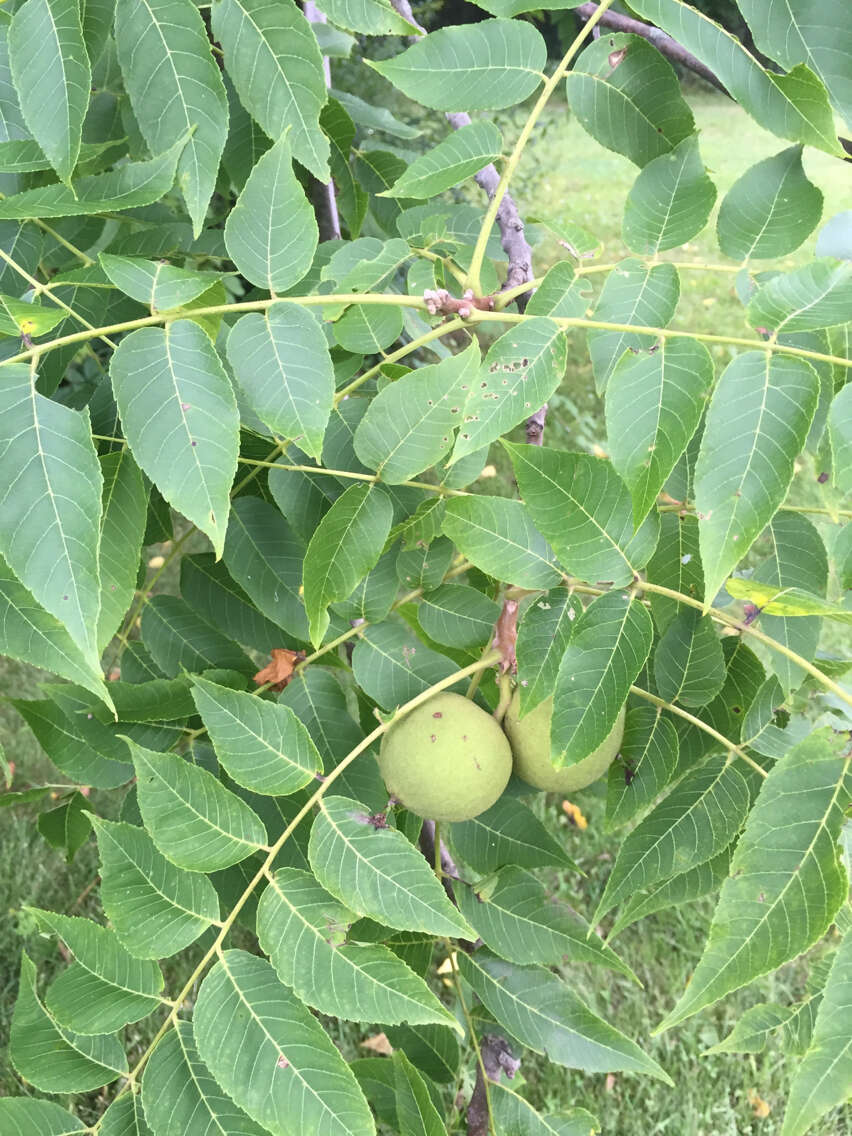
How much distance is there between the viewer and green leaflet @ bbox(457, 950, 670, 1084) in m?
1.31

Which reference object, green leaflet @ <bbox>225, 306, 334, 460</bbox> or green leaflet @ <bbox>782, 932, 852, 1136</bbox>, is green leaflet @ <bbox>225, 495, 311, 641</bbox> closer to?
green leaflet @ <bbox>225, 306, 334, 460</bbox>

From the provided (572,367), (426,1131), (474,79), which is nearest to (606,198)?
(572,367)

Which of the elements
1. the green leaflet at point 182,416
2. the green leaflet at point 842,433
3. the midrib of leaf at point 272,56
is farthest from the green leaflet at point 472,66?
the green leaflet at point 842,433

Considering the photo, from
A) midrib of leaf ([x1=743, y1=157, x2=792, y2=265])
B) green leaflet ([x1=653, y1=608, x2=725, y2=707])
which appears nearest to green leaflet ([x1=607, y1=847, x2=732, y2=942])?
green leaflet ([x1=653, y1=608, x2=725, y2=707])

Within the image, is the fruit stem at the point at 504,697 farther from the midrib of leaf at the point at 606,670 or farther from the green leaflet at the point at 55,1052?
the green leaflet at the point at 55,1052

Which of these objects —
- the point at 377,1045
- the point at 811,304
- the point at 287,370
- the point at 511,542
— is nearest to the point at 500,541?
the point at 511,542

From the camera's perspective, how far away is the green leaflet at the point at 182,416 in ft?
3.22

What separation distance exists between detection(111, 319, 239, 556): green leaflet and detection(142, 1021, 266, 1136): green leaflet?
565 mm

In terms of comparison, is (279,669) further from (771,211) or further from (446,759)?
(771,211)

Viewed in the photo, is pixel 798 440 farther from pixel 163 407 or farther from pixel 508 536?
pixel 163 407

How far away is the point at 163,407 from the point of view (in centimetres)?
101

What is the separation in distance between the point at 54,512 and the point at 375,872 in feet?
1.66

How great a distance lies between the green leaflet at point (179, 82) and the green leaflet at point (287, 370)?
18 centimetres

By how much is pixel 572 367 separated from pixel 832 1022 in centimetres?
581
